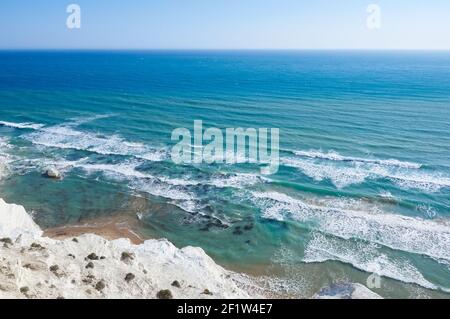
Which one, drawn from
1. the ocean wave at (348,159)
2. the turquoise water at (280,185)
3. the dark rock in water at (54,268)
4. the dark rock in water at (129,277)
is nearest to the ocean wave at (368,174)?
the turquoise water at (280,185)

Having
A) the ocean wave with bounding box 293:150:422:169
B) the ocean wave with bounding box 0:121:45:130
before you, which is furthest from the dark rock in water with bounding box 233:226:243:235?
the ocean wave with bounding box 0:121:45:130

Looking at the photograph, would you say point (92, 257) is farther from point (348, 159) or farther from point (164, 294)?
point (348, 159)

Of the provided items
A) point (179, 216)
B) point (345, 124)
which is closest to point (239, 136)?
point (345, 124)

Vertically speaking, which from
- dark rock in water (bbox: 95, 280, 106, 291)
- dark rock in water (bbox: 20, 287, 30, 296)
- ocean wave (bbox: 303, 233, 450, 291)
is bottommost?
ocean wave (bbox: 303, 233, 450, 291)

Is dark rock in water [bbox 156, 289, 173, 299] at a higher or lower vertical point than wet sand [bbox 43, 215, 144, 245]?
higher

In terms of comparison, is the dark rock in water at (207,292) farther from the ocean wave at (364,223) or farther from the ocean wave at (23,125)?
the ocean wave at (23,125)

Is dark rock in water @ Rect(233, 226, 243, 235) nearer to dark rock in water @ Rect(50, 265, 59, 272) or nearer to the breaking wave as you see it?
the breaking wave

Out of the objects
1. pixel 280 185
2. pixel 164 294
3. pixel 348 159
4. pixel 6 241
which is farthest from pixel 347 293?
pixel 348 159

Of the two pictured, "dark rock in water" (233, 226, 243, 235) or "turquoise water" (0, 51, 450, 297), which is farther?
"dark rock in water" (233, 226, 243, 235)
